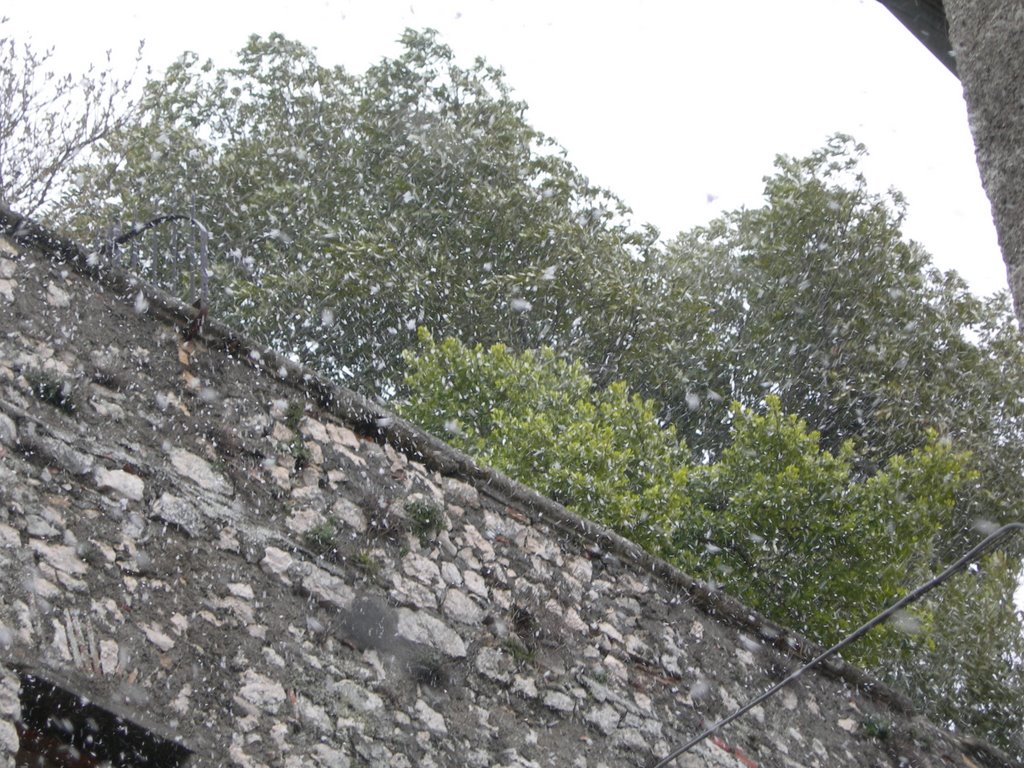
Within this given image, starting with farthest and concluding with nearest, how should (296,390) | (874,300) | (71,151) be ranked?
(874,300), (71,151), (296,390)

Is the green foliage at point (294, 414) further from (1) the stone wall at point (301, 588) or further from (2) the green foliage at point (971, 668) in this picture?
(2) the green foliage at point (971, 668)

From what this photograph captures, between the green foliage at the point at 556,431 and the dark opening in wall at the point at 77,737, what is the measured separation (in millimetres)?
6318

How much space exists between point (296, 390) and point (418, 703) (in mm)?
1528

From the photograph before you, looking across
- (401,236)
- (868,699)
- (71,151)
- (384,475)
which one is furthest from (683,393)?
(384,475)

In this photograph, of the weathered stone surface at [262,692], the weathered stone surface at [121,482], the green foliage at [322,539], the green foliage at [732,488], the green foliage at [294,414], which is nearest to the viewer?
the weathered stone surface at [262,692]

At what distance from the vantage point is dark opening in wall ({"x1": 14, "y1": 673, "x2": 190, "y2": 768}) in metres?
3.74

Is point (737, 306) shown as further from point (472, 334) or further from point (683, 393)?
point (472, 334)

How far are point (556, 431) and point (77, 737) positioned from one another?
7618 millimetres

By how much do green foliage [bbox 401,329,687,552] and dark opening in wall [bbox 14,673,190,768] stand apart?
6.32m

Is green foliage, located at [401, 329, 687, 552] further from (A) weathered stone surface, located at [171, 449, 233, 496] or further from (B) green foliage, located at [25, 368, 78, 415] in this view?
(B) green foliage, located at [25, 368, 78, 415]

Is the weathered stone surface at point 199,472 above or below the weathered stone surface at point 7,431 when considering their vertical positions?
above

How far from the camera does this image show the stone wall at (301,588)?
161 inches

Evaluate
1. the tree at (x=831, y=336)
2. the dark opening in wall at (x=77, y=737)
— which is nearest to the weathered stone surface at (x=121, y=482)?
the dark opening in wall at (x=77, y=737)

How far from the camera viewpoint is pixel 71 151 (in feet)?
34.9
